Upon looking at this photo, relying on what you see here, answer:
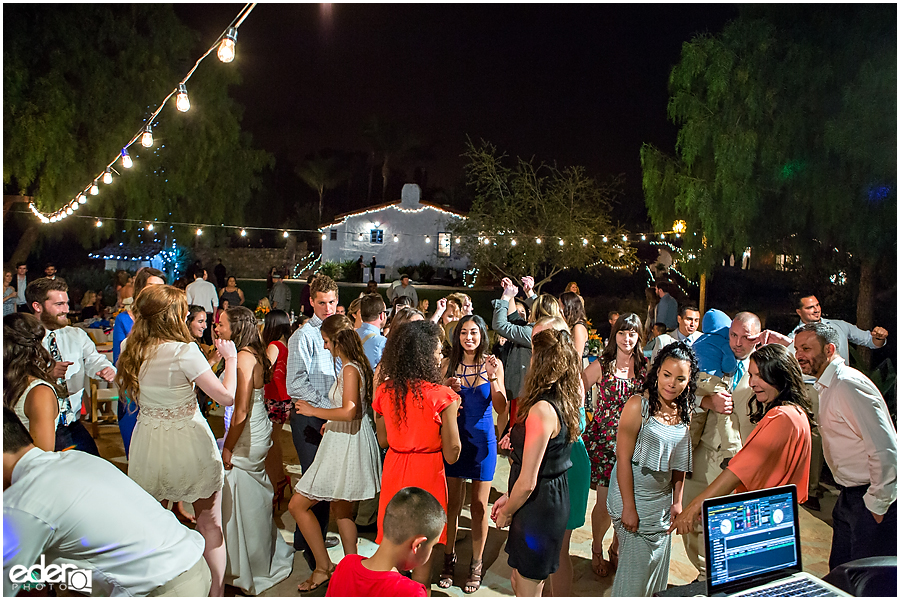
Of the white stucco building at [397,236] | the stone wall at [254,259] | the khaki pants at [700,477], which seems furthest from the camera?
the white stucco building at [397,236]

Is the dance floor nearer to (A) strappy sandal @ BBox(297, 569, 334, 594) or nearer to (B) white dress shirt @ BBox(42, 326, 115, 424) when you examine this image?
(A) strappy sandal @ BBox(297, 569, 334, 594)

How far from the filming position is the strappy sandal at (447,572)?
348 cm

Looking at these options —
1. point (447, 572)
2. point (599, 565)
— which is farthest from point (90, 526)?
point (599, 565)

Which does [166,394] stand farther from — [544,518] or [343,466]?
[544,518]

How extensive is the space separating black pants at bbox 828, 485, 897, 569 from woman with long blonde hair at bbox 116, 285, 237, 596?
3044 mm

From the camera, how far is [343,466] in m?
3.26

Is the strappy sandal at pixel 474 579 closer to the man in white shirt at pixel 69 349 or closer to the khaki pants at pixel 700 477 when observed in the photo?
the khaki pants at pixel 700 477

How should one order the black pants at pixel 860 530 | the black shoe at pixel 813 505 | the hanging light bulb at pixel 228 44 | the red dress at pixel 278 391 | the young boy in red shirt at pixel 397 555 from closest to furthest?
1. the young boy in red shirt at pixel 397 555
2. the black pants at pixel 860 530
3. the red dress at pixel 278 391
4. the hanging light bulb at pixel 228 44
5. the black shoe at pixel 813 505

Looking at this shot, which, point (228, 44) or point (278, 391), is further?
point (228, 44)

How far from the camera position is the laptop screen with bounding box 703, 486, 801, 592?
6.09 ft

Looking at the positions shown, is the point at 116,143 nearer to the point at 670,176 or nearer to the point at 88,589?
the point at 670,176

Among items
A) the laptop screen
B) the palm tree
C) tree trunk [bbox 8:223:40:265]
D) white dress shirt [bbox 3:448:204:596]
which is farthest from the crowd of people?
the palm tree

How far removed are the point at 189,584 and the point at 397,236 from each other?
29260 millimetres

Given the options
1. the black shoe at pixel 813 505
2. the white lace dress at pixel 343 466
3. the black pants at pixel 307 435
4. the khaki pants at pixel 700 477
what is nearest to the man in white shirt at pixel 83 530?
the white lace dress at pixel 343 466
